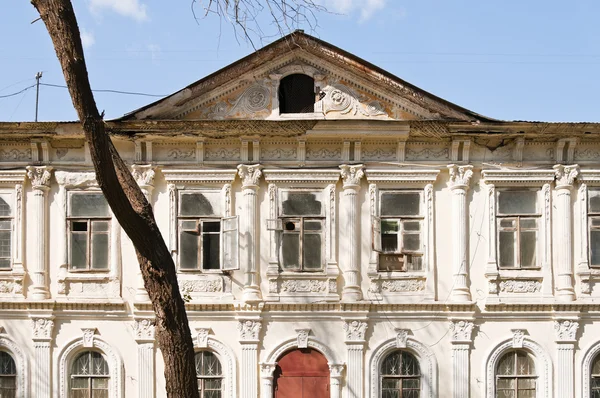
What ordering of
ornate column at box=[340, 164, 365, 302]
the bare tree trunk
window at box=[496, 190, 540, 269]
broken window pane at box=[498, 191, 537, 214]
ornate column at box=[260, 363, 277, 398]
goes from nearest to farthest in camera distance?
1. the bare tree trunk
2. ornate column at box=[260, 363, 277, 398]
3. ornate column at box=[340, 164, 365, 302]
4. window at box=[496, 190, 540, 269]
5. broken window pane at box=[498, 191, 537, 214]

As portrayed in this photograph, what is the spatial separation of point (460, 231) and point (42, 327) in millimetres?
7197

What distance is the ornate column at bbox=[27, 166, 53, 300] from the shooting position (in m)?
14.9

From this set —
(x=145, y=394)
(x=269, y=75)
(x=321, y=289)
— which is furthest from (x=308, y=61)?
(x=145, y=394)

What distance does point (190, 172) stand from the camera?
14.9 meters

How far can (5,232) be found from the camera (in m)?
15.1

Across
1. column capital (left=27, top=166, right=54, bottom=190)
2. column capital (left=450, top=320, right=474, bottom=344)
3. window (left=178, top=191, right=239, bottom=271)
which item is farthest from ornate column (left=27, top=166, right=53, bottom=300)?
column capital (left=450, top=320, right=474, bottom=344)

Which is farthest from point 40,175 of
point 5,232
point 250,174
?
point 250,174

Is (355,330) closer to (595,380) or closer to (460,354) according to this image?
(460,354)

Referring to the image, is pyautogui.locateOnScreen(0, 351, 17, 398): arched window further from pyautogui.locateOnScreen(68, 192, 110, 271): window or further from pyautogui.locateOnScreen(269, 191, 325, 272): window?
pyautogui.locateOnScreen(269, 191, 325, 272): window

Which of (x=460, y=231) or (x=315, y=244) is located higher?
(x=460, y=231)

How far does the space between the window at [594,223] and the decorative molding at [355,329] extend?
13.4ft

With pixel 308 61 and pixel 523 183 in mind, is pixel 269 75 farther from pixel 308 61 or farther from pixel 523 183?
pixel 523 183

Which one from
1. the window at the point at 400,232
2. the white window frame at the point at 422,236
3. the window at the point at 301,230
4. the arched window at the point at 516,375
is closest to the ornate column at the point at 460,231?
the white window frame at the point at 422,236

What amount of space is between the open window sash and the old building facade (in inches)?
1.3
